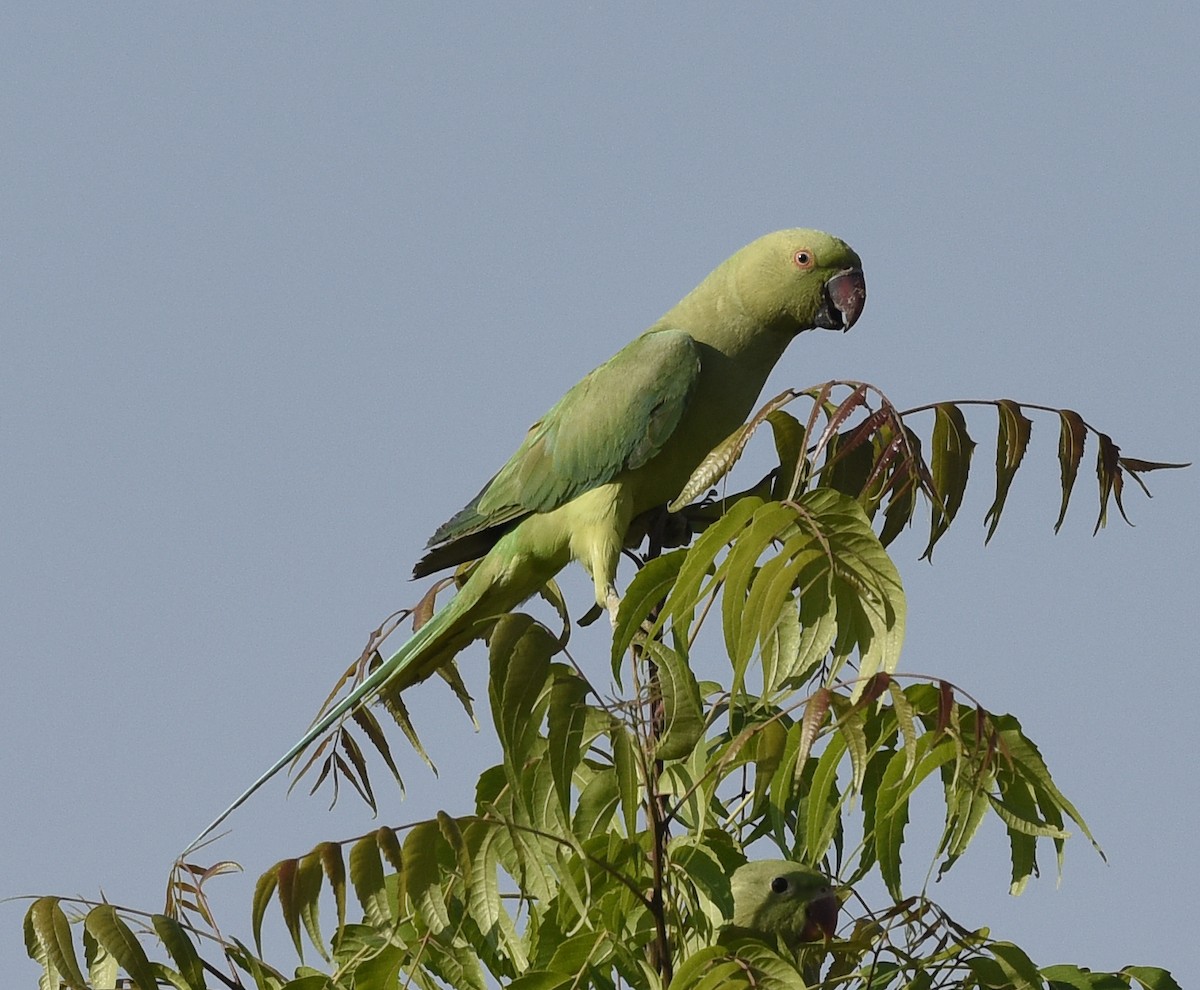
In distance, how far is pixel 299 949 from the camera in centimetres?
298

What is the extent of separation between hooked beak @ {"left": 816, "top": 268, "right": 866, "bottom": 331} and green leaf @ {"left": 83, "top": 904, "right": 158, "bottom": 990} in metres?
3.26

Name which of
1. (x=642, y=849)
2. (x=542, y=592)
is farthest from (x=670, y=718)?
(x=542, y=592)

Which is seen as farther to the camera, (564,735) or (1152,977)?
(1152,977)

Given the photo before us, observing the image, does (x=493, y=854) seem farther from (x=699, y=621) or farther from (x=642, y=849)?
(x=699, y=621)

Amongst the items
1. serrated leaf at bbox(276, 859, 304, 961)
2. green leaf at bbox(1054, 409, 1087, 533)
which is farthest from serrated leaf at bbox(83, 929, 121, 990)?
green leaf at bbox(1054, 409, 1087, 533)

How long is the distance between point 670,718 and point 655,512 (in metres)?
2.49

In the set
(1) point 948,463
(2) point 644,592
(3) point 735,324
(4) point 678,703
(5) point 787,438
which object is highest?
(3) point 735,324

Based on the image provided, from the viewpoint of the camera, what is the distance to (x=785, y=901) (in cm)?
367

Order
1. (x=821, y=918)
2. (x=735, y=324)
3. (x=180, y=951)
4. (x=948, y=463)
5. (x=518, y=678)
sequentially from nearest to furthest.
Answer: (x=180, y=951)
(x=518, y=678)
(x=948, y=463)
(x=821, y=918)
(x=735, y=324)

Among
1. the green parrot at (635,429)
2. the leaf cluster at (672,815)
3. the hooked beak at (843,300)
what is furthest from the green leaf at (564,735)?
the hooked beak at (843,300)

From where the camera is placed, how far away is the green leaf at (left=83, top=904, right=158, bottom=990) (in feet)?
9.19

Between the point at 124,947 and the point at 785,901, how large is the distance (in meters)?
1.60

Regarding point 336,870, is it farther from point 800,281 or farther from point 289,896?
point 800,281

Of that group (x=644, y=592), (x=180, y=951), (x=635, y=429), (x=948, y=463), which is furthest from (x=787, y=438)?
(x=180, y=951)
